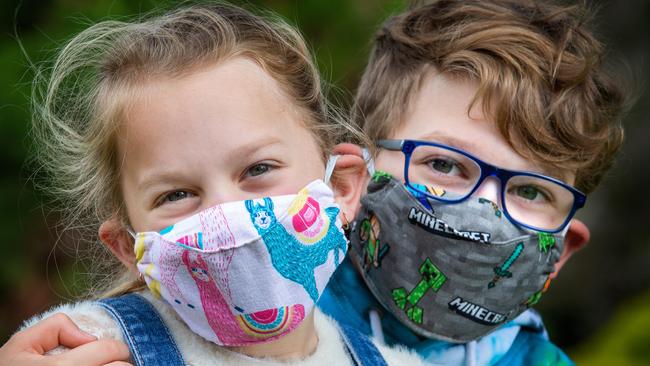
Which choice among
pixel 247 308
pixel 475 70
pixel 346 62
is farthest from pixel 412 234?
pixel 346 62

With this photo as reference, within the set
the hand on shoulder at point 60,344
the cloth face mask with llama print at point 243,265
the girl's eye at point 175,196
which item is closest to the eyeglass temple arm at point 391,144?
the cloth face mask with llama print at point 243,265

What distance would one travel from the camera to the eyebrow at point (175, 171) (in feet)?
7.06

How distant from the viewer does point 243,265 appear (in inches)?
81.4

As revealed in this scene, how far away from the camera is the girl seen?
2104mm

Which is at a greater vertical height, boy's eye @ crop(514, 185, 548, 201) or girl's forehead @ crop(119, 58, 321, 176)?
girl's forehead @ crop(119, 58, 321, 176)

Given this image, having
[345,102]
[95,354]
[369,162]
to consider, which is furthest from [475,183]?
[95,354]

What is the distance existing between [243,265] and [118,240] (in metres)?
0.53

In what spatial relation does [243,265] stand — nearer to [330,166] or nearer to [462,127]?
[330,166]

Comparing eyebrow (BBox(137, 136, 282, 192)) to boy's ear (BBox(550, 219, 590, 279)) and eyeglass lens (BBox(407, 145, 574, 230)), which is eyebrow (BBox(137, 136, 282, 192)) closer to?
eyeglass lens (BBox(407, 145, 574, 230))

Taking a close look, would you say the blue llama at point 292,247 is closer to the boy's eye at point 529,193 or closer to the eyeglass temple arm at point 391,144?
the eyeglass temple arm at point 391,144

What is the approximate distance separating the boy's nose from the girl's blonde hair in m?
0.46

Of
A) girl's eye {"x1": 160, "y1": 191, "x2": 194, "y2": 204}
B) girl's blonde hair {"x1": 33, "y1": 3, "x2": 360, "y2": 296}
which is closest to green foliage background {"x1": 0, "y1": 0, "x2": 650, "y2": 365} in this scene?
girl's blonde hair {"x1": 33, "y1": 3, "x2": 360, "y2": 296}

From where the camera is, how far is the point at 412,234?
2.77m

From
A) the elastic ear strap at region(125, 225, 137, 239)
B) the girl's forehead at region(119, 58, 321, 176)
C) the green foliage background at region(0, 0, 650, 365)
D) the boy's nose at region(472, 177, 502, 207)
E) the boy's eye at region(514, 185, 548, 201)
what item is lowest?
the green foliage background at region(0, 0, 650, 365)
